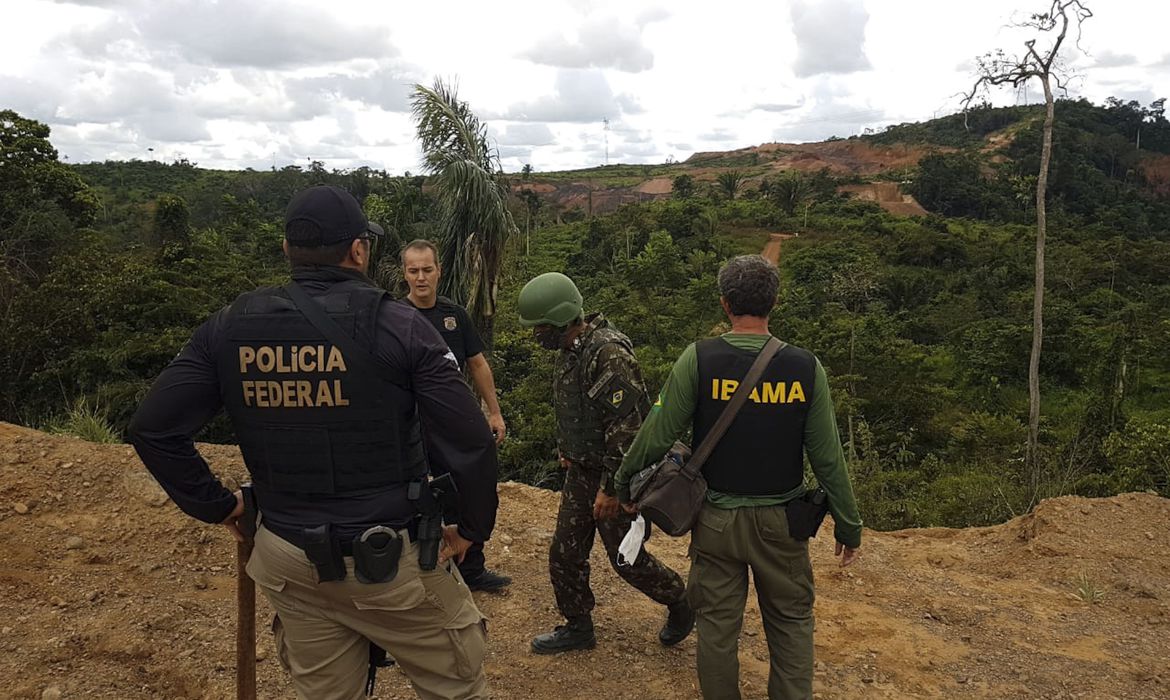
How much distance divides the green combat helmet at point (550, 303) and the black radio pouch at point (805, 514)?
114cm

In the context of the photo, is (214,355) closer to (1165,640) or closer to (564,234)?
(1165,640)

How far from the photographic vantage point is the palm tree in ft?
27.8

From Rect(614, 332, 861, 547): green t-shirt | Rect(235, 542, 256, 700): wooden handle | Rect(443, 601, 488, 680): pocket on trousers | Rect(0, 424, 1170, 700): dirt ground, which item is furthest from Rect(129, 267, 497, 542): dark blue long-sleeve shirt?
Rect(0, 424, 1170, 700): dirt ground

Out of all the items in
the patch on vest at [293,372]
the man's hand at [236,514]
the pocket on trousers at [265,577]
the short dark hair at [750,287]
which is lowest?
the pocket on trousers at [265,577]

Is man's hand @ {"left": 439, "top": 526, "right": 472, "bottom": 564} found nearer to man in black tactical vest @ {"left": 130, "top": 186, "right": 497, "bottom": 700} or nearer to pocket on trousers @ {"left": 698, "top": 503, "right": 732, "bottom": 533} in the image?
man in black tactical vest @ {"left": 130, "top": 186, "right": 497, "bottom": 700}

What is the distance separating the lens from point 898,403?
17.2 meters

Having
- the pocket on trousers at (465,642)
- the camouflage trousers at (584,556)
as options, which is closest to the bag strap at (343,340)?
the pocket on trousers at (465,642)

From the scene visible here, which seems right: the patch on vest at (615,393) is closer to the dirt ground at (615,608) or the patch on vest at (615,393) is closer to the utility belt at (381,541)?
the utility belt at (381,541)

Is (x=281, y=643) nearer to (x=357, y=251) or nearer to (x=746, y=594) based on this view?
(x=357, y=251)

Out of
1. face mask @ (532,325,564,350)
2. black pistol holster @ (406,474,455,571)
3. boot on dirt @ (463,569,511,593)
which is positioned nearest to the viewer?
black pistol holster @ (406,474,455,571)

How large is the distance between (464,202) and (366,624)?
7005 millimetres

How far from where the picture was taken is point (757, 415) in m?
2.43

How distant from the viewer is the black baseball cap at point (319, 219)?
194 cm

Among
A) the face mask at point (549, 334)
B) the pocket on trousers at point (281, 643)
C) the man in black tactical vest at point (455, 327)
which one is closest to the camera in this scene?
the pocket on trousers at point (281, 643)
